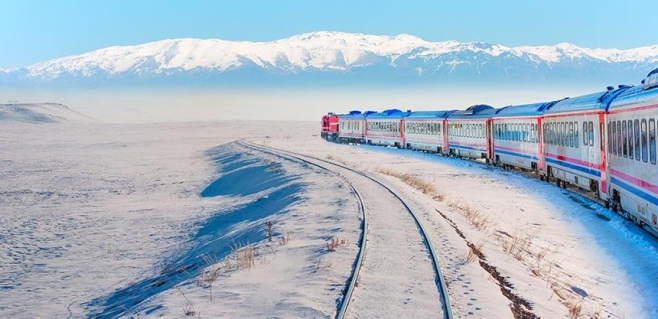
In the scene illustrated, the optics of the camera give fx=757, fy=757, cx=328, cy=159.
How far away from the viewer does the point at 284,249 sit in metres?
15.4

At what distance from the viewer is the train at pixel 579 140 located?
652 inches

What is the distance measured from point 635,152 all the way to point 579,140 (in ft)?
26.6

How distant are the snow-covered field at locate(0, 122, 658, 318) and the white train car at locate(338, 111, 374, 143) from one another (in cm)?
3912

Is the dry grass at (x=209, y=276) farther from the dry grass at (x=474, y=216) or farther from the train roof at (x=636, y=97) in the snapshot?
the train roof at (x=636, y=97)

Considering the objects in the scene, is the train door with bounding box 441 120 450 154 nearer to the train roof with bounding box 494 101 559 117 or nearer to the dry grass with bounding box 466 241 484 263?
the train roof with bounding box 494 101 559 117

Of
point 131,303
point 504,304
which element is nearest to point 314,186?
point 131,303

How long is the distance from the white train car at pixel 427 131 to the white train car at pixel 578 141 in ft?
74.1

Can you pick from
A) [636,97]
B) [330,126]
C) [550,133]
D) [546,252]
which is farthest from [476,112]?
[330,126]

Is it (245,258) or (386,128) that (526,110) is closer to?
(245,258)

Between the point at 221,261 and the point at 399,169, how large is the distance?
28.6 m

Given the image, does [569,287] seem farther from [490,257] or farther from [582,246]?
[582,246]

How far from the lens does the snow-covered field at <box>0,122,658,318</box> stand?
1183 cm

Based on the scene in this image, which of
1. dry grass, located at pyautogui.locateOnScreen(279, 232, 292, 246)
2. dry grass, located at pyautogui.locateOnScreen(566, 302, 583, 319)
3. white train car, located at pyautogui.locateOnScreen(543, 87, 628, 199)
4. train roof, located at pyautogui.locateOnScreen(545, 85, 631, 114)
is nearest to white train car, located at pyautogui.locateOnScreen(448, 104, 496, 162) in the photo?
white train car, located at pyautogui.locateOnScreen(543, 87, 628, 199)

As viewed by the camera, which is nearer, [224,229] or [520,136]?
[224,229]
